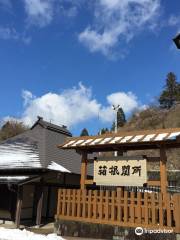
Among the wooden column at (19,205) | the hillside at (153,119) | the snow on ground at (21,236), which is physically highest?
the hillside at (153,119)

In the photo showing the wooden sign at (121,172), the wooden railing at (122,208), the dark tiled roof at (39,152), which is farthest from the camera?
the dark tiled roof at (39,152)

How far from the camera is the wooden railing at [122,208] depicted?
965 cm

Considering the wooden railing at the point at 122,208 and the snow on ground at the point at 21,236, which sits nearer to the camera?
the snow on ground at the point at 21,236

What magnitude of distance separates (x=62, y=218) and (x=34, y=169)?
5.56 metres

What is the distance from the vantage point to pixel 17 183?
49.2 feet

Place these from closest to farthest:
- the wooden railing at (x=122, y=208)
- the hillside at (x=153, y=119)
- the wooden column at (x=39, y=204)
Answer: the wooden railing at (x=122, y=208)
the wooden column at (x=39, y=204)
the hillside at (x=153, y=119)

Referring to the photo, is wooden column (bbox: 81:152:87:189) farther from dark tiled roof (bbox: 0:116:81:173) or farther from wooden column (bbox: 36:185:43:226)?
dark tiled roof (bbox: 0:116:81:173)

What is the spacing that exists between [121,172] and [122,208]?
1.37 m

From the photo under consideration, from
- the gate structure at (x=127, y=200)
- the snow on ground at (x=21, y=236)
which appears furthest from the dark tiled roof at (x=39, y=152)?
the snow on ground at (x=21, y=236)

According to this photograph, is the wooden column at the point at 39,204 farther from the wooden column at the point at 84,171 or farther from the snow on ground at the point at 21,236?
the snow on ground at the point at 21,236

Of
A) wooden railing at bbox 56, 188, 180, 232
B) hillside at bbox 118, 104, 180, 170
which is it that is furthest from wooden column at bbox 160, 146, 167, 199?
hillside at bbox 118, 104, 180, 170

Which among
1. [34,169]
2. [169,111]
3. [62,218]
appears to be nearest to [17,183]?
[34,169]

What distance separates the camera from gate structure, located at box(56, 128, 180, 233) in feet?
32.0

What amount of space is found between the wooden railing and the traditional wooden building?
427 cm
